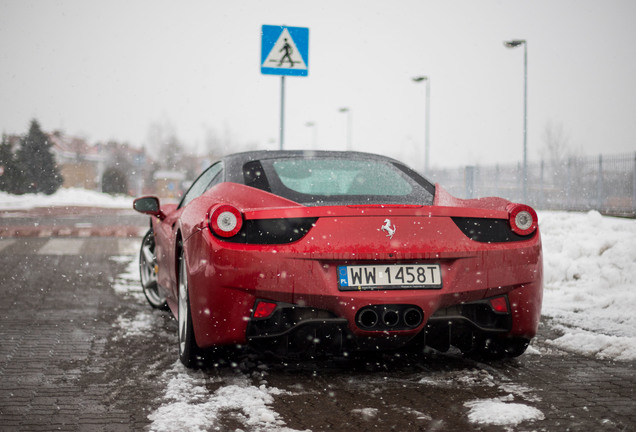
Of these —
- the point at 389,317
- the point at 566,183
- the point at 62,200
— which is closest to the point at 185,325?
the point at 389,317

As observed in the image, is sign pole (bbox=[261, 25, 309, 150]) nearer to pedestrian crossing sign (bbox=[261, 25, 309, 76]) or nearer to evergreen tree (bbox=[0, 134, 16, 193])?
pedestrian crossing sign (bbox=[261, 25, 309, 76])

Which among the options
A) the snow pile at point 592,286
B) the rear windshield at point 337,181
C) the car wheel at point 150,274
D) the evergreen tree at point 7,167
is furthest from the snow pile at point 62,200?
the rear windshield at point 337,181

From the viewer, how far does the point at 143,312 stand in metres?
6.20

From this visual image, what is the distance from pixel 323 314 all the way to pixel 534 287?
3.96ft

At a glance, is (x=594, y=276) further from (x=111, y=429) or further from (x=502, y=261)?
(x=111, y=429)

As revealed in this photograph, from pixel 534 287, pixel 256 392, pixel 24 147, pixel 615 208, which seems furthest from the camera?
pixel 24 147

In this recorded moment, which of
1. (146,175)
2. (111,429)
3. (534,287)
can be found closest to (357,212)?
(534,287)

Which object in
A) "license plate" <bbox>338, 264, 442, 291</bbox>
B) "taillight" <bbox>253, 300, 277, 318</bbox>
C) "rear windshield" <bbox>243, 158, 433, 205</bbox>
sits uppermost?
"rear windshield" <bbox>243, 158, 433, 205</bbox>

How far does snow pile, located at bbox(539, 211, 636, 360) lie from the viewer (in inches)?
189

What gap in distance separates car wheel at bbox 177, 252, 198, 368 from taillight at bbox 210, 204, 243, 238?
53cm

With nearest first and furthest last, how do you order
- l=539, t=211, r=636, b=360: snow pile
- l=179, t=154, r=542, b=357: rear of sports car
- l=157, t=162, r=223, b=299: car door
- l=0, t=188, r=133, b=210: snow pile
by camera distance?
l=179, t=154, r=542, b=357: rear of sports car → l=157, t=162, r=223, b=299: car door → l=539, t=211, r=636, b=360: snow pile → l=0, t=188, r=133, b=210: snow pile

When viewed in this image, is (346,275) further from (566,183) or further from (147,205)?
(566,183)

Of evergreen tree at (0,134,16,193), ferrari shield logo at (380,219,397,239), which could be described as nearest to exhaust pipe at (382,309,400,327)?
ferrari shield logo at (380,219,397,239)

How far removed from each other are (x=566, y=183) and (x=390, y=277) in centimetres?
2243
